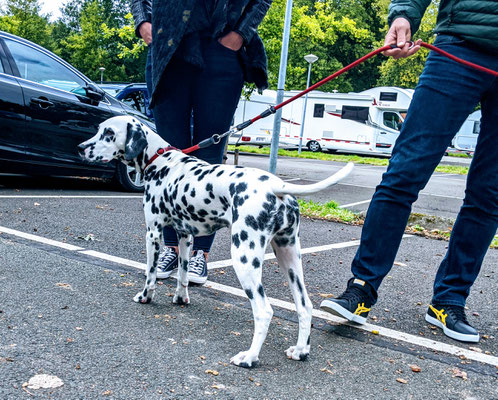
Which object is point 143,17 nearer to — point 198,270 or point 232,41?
point 232,41

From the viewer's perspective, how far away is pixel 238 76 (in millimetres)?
3781

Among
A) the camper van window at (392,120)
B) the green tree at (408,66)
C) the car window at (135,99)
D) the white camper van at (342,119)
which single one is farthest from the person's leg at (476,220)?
the green tree at (408,66)

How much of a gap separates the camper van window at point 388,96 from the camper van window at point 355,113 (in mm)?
1487

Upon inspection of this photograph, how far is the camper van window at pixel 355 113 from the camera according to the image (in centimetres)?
3183

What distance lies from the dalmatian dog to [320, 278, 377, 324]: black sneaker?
0.40 meters

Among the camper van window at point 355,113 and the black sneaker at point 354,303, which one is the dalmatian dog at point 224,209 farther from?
the camper van window at point 355,113

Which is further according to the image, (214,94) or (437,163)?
(214,94)

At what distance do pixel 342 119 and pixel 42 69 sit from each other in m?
26.6

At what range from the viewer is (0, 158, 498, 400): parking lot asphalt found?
7.51ft

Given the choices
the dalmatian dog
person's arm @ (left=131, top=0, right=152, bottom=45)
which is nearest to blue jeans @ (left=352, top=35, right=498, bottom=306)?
the dalmatian dog

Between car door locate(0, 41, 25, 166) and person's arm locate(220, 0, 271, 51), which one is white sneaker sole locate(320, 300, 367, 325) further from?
car door locate(0, 41, 25, 166)

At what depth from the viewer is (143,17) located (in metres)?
3.82

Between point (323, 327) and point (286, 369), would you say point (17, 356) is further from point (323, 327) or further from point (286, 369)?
point (323, 327)

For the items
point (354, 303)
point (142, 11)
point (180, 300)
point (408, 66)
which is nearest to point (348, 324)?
point (354, 303)
